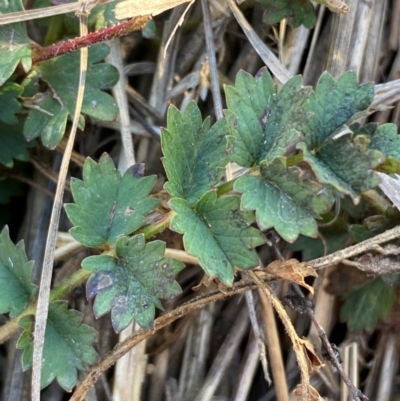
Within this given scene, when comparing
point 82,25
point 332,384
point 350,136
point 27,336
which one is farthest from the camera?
point 332,384

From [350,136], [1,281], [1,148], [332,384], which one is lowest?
[332,384]

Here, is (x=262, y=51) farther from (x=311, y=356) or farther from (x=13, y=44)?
(x=311, y=356)

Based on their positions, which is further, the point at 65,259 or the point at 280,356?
the point at 65,259

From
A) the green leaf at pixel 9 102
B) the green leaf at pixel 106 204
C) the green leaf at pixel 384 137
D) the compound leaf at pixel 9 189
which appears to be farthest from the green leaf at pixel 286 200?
the compound leaf at pixel 9 189

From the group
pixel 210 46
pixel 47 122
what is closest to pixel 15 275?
pixel 47 122

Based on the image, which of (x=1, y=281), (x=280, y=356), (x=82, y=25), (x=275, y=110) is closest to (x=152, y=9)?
(x=82, y=25)

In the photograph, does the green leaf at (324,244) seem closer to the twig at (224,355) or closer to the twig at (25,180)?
the twig at (224,355)

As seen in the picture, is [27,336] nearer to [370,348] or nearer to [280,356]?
[280,356]
